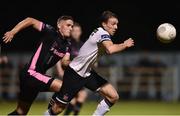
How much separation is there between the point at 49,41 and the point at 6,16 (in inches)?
614

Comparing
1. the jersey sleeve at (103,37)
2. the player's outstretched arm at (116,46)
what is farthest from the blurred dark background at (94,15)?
the player's outstretched arm at (116,46)

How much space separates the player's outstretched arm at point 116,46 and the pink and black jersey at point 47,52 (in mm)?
764

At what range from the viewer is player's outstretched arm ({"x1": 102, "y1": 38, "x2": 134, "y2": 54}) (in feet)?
28.1

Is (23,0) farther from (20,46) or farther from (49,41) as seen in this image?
(49,41)

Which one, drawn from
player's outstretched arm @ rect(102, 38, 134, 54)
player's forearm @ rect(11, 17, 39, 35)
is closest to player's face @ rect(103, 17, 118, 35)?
player's outstretched arm @ rect(102, 38, 134, 54)

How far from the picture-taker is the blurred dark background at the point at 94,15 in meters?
23.5

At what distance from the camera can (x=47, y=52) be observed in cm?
924

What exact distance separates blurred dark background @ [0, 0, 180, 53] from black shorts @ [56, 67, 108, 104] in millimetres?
13783

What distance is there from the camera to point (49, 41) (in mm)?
9297

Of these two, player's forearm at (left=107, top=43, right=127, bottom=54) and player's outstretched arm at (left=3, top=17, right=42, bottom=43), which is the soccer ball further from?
player's outstretched arm at (left=3, top=17, right=42, bottom=43)

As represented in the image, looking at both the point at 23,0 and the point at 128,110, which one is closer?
the point at 128,110

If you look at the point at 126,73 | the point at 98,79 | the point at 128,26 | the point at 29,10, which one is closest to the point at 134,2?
the point at 128,26

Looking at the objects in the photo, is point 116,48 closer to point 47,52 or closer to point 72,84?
point 72,84

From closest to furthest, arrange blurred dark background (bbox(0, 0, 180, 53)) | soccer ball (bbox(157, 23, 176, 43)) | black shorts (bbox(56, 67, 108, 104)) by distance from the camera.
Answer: black shorts (bbox(56, 67, 108, 104)), soccer ball (bbox(157, 23, 176, 43)), blurred dark background (bbox(0, 0, 180, 53))
